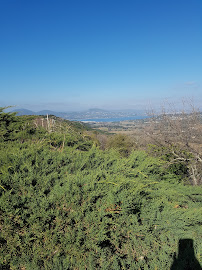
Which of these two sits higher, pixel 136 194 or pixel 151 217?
pixel 136 194

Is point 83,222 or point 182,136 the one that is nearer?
point 83,222

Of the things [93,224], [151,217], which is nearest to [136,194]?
[151,217]

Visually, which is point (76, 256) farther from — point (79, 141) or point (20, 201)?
point (79, 141)

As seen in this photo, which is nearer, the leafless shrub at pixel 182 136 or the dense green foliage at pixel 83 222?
the dense green foliage at pixel 83 222

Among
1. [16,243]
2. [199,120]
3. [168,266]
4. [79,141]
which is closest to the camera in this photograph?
[16,243]

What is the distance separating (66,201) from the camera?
2.17 m

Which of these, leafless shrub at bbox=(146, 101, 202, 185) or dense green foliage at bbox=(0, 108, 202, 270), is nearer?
dense green foliage at bbox=(0, 108, 202, 270)

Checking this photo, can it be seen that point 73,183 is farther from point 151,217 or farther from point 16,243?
point 151,217

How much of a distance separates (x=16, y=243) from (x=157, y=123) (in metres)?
10.9

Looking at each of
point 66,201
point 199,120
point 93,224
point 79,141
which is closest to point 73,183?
point 66,201

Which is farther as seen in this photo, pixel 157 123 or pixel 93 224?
pixel 157 123

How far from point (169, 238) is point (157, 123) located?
9989 mm

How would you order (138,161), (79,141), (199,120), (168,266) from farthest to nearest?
(199,120) < (79,141) < (138,161) < (168,266)

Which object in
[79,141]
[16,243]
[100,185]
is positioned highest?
[79,141]
